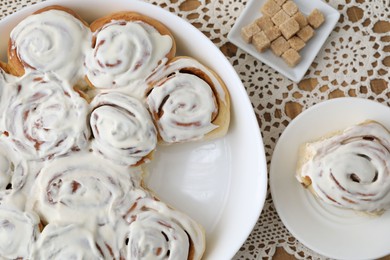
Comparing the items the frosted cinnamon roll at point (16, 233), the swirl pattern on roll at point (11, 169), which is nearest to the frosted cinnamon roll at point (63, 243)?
the frosted cinnamon roll at point (16, 233)

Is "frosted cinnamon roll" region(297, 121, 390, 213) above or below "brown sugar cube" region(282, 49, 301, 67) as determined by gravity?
below

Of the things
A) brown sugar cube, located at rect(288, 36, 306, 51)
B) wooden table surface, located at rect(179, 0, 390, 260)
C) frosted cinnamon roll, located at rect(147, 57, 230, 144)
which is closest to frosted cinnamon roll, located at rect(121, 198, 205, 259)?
frosted cinnamon roll, located at rect(147, 57, 230, 144)

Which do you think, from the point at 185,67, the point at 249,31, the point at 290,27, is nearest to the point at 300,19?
the point at 290,27

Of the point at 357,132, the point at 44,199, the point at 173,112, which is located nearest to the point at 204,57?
the point at 173,112

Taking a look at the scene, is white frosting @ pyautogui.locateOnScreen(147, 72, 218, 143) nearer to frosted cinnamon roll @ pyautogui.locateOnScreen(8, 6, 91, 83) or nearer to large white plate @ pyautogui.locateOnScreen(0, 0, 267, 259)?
large white plate @ pyautogui.locateOnScreen(0, 0, 267, 259)

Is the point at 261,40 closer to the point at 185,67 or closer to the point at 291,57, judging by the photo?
the point at 291,57

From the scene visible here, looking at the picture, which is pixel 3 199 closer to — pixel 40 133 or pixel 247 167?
pixel 40 133
